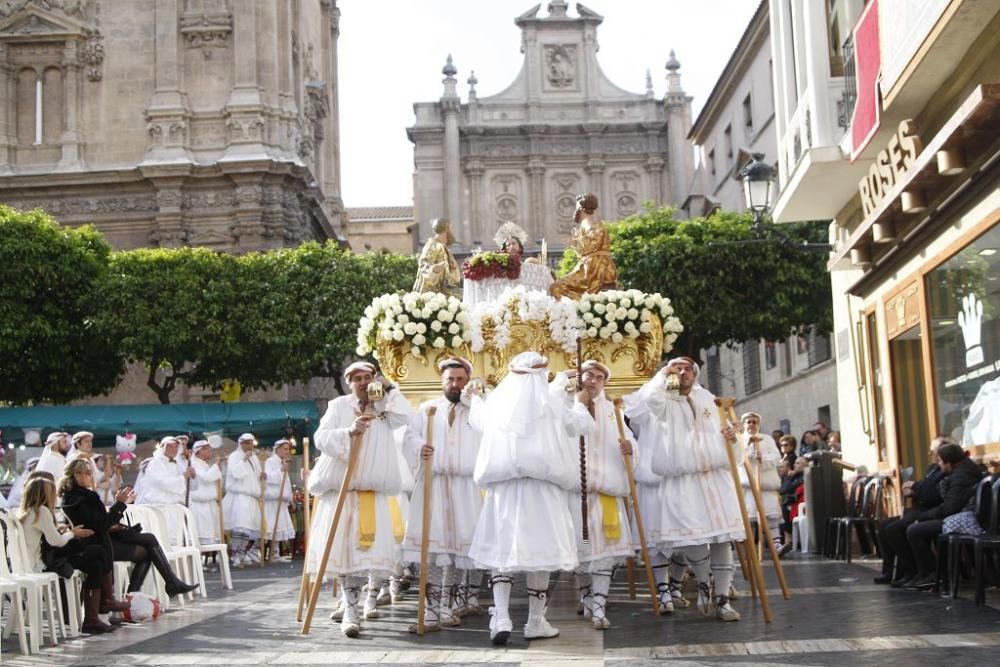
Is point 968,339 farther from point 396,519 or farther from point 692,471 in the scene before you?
point 396,519

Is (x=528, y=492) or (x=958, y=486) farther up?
(x=528, y=492)

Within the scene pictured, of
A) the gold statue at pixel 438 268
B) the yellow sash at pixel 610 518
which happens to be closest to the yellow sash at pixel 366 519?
the yellow sash at pixel 610 518

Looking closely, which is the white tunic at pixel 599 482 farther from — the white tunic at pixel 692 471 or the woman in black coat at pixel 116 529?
the woman in black coat at pixel 116 529

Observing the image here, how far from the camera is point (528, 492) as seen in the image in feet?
31.1

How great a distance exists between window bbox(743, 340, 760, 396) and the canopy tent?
19576mm

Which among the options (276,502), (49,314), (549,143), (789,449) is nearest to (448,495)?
(789,449)

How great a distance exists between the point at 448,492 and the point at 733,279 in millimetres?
21061

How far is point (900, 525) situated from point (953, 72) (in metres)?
4.79

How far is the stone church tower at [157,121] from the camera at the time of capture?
41.0 metres

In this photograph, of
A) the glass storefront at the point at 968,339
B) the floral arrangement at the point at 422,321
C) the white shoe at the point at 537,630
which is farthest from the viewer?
the floral arrangement at the point at 422,321

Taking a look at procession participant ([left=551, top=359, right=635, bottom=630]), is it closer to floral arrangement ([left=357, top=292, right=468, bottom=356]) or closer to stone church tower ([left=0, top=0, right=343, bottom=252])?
floral arrangement ([left=357, top=292, right=468, bottom=356])

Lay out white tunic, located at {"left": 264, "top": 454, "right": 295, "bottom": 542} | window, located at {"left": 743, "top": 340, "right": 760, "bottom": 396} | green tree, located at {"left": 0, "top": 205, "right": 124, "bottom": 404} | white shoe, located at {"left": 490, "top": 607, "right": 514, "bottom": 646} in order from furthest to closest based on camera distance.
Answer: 1. window, located at {"left": 743, "top": 340, "right": 760, "bottom": 396}
2. green tree, located at {"left": 0, "top": 205, "right": 124, "bottom": 404}
3. white tunic, located at {"left": 264, "top": 454, "right": 295, "bottom": 542}
4. white shoe, located at {"left": 490, "top": 607, "right": 514, "bottom": 646}

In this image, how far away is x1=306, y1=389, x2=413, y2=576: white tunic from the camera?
1017 cm

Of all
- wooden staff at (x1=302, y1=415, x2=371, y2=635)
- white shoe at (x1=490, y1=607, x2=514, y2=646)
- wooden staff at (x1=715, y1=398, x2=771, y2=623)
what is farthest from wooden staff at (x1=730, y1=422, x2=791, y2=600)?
wooden staff at (x1=302, y1=415, x2=371, y2=635)
